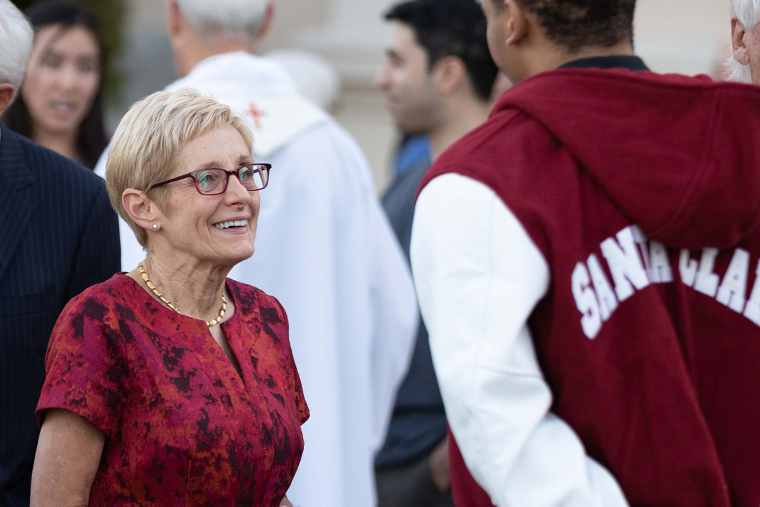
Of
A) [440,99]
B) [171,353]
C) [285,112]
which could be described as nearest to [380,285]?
[285,112]

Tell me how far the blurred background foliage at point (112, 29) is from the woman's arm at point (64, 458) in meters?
6.60

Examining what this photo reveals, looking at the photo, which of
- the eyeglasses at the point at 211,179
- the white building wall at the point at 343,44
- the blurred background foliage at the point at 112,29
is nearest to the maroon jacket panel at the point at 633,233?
the eyeglasses at the point at 211,179

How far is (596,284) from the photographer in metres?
1.62

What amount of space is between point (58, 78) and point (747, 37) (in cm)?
290

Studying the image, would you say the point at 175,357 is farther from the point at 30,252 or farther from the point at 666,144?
the point at 666,144

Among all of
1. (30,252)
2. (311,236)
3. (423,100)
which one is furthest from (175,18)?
(30,252)

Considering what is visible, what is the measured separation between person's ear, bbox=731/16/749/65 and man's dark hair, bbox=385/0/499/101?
2.34m

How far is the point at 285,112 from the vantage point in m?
3.36

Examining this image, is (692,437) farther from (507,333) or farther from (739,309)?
(507,333)

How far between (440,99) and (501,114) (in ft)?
9.42

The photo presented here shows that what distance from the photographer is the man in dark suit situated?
2094 mm

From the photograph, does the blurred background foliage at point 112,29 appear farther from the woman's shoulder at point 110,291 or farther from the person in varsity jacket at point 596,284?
the person in varsity jacket at point 596,284

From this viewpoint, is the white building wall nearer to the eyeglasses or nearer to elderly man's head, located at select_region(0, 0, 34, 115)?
elderly man's head, located at select_region(0, 0, 34, 115)

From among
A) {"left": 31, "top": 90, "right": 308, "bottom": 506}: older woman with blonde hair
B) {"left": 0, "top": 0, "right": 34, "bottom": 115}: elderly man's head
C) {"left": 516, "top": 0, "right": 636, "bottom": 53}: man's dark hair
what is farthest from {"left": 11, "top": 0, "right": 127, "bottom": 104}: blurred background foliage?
{"left": 516, "top": 0, "right": 636, "bottom": 53}: man's dark hair
